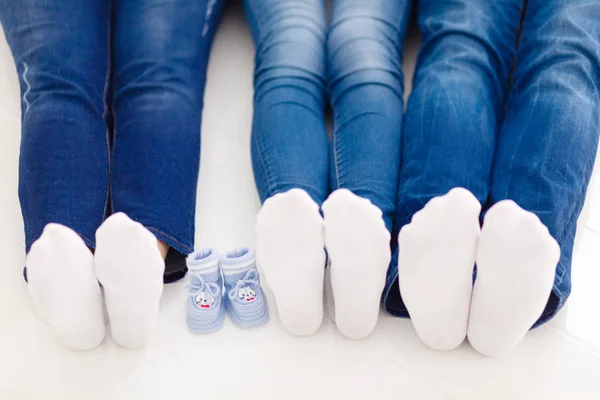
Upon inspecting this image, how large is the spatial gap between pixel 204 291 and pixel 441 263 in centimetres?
33

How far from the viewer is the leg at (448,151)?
814 millimetres

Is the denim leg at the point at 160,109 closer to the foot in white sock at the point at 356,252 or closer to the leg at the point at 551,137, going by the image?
the foot in white sock at the point at 356,252

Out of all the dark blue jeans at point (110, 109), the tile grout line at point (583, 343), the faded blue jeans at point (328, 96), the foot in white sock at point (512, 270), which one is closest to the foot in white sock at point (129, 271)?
the dark blue jeans at point (110, 109)

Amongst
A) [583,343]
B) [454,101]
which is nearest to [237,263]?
[454,101]

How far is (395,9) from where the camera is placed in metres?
1.16

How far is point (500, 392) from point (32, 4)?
0.89m

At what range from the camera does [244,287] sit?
972 millimetres

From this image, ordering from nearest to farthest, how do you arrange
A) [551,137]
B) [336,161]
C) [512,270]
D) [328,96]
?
[512,270] → [551,137] → [336,161] → [328,96]

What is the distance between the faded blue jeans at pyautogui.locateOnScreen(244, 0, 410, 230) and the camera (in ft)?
3.24

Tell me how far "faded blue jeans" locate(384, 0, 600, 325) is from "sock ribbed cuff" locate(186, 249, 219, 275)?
24 cm

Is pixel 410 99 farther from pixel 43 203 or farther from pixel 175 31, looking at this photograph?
pixel 43 203

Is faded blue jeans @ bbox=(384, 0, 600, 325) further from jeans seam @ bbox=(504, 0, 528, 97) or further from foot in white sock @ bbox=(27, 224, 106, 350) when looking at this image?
foot in white sock @ bbox=(27, 224, 106, 350)

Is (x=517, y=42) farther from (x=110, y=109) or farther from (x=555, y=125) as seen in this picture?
(x=110, y=109)

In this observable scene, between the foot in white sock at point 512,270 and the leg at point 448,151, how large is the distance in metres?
0.02
